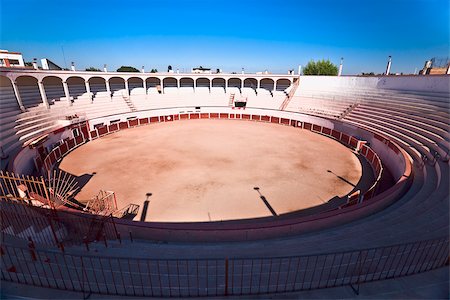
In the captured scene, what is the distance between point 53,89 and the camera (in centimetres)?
3347

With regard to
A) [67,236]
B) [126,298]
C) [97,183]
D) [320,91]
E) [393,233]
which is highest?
[320,91]

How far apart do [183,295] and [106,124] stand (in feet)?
103

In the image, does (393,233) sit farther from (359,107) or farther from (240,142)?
(359,107)

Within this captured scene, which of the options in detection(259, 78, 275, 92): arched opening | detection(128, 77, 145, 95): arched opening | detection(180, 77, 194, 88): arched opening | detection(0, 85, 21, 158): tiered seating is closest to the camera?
detection(0, 85, 21, 158): tiered seating

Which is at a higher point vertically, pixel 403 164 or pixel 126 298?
pixel 126 298

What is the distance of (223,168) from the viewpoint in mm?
19438

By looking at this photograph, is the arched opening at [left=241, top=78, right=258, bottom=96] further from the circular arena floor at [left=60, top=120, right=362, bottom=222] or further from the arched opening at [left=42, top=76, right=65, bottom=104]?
the arched opening at [left=42, top=76, right=65, bottom=104]

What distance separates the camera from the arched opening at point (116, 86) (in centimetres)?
4092

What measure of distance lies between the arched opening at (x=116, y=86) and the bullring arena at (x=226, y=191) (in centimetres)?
22

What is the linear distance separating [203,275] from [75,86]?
42010mm

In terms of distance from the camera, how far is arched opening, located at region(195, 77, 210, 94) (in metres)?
46.8

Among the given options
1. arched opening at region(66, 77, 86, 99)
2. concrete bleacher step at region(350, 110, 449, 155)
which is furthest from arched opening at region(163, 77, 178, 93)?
concrete bleacher step at region(350, 110, 449, 155)

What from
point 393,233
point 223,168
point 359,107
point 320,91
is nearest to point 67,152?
point 223,168

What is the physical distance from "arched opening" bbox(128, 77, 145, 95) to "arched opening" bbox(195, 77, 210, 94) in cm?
1079
